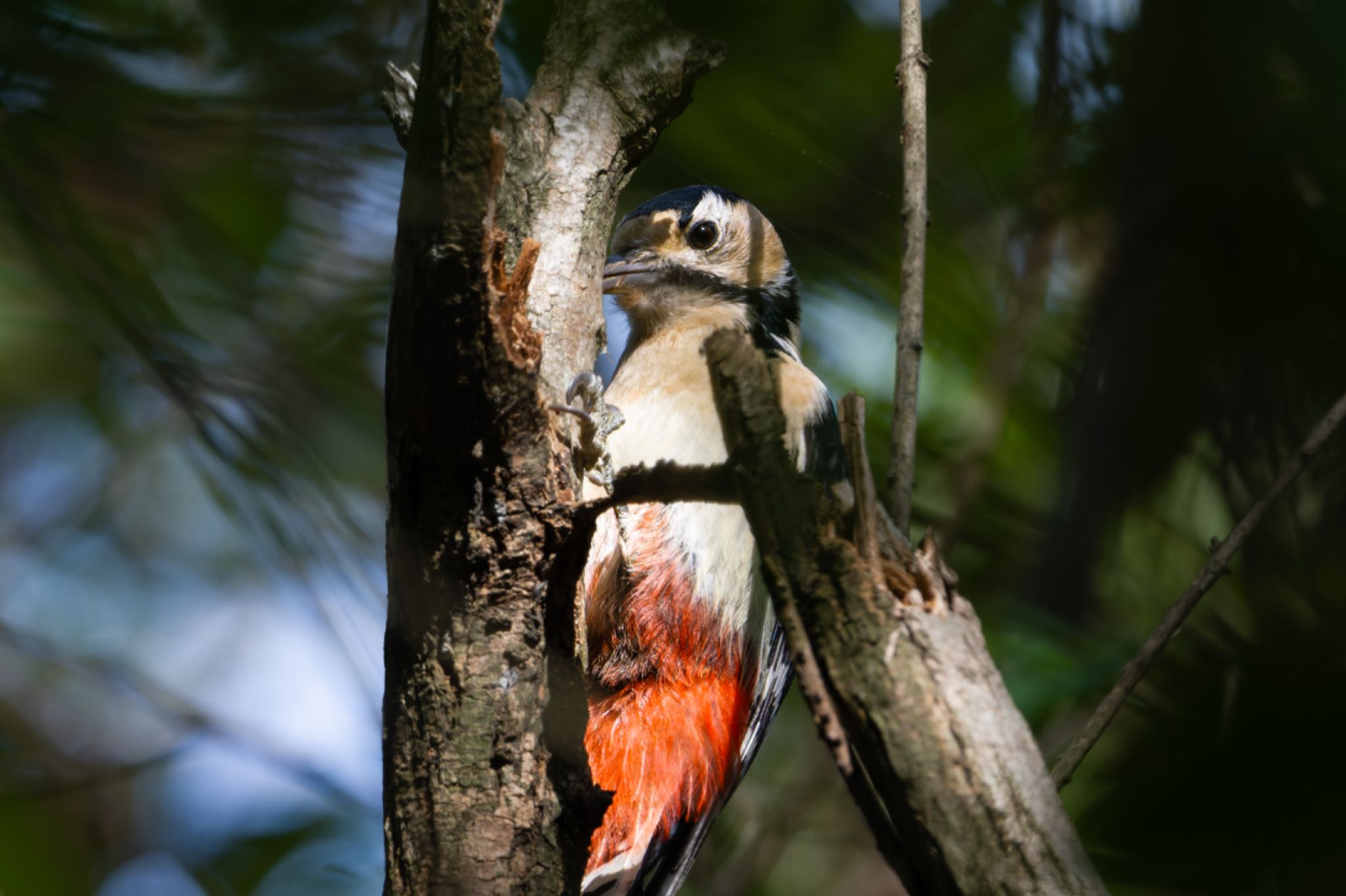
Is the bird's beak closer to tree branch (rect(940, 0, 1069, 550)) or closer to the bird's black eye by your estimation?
the bird's black eye

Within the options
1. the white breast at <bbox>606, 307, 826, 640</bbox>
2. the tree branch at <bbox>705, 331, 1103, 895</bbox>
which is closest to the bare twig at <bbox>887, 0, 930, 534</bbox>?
the tree branch at <bbox>705, 331, 1103, 895</bbox>

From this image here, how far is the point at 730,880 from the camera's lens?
13.3 feet

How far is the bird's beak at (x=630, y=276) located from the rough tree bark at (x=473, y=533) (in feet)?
5.05

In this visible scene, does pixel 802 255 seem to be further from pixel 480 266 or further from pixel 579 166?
pixel 480 266

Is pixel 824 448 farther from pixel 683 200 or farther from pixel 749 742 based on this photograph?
pixel 683 200

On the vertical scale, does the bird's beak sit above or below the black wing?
above

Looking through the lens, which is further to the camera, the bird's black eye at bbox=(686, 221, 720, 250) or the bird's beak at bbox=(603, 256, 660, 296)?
the bird's black eye at bbox=(686, 221, 720, 250)

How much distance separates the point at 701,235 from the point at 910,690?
2.59 meters

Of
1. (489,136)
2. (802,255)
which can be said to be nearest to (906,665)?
(489,136)

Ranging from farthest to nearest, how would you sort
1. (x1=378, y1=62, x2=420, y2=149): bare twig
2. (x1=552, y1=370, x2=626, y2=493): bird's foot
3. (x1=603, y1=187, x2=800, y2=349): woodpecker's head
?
1. (x1=603, y1=187, x2=800, y2=349): woodpecker's head
2. (x1=552, y1=370, x2=626, y2=493): bird's foot
3. (x1=378, y1=62, x2=420, y2=149): bare twig

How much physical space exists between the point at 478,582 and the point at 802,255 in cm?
231

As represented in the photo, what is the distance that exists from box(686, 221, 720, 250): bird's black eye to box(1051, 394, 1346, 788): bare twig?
6.68ft

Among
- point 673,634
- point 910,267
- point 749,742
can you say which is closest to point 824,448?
point 673,634

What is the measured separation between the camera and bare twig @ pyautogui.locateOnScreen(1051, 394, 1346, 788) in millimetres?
1963
